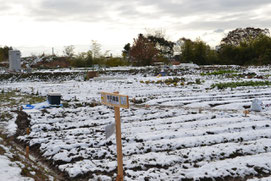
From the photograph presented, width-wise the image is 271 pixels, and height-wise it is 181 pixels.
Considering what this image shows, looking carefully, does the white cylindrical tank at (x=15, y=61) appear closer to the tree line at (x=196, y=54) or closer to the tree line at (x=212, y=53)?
the tree line at (x=196, y=54)

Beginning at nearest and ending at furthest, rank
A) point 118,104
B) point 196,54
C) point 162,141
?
point 118,104 → point 162,141 → point 196,54

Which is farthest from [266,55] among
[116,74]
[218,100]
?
[218,100]

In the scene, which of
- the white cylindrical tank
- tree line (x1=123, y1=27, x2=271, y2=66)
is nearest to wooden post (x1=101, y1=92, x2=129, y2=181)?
the white cylindrical tank

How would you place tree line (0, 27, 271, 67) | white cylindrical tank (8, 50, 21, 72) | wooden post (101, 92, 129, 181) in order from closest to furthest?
1. wooden post (101, 92, 129, 181)
2. white cylindrical tank (8, 50, 21, 72)
3. tree line (0, 27, 271, 67)

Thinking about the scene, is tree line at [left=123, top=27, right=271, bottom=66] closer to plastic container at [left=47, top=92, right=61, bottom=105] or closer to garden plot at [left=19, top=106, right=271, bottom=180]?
plastic container at [left=47, top=92, right=61, bottom=105]

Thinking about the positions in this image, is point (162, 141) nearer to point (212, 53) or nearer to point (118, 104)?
point (118, 104)

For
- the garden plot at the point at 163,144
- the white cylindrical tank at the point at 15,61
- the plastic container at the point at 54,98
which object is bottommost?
the garden plot at the point at 163,144

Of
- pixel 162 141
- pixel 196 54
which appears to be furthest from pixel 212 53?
pixel 162 141

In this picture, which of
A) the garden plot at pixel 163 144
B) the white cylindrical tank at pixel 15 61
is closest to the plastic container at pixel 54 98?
the garden plot at pixel 163 144

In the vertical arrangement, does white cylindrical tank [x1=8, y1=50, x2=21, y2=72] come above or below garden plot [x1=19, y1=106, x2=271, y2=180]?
above

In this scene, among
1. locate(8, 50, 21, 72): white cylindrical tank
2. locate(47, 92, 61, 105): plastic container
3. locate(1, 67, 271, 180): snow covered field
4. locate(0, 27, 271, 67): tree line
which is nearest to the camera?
locate(1, 67, 271, 180): snow covered field

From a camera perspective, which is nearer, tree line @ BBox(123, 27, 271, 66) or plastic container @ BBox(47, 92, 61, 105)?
plastic container @ BBox(47, 92, 61, 105)

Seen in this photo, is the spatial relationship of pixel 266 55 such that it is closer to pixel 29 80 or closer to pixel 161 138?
pixel 29 80

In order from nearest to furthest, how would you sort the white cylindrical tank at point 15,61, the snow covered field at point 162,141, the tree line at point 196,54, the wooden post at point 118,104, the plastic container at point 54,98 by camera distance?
1. the wooden post at point 118,104
2. the snow covered field at point 162,141
3. the plastic container at point 54,98
4. the white cylindrical tank at point 15,61
5. the tree line at point 196,54
